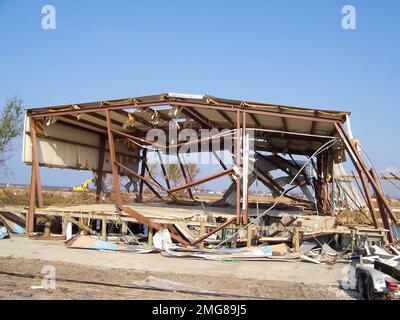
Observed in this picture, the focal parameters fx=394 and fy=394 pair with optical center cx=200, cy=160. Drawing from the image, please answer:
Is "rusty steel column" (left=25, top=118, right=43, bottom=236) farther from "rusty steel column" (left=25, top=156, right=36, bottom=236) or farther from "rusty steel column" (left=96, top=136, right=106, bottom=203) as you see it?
"rusty steel column" (left=96, top=136, right=106, bottom=203)

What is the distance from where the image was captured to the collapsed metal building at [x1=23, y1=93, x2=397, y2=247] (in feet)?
37.2

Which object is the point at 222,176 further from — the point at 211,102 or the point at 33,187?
the point at 33,187

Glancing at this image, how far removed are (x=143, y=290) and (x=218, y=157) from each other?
976cm

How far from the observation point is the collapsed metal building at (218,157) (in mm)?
11328

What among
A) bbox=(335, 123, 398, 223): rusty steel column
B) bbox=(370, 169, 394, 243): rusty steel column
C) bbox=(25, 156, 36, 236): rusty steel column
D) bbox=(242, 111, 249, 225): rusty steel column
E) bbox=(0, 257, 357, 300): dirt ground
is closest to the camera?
bbox=(0, 257, 357, 300): dirt ground

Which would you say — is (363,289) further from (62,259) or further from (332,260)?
(62,259)

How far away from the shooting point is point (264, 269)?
935cm

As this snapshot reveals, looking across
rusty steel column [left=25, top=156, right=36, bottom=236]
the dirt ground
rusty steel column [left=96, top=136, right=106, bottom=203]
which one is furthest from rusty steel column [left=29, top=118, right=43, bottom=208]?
the dirt ground

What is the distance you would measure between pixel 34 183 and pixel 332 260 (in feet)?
32.9

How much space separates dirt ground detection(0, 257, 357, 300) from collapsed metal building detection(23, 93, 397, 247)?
3.13 m

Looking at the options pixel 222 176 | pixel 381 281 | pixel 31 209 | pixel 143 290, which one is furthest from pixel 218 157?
pixel 381 281

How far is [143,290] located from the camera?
698 centimetres
